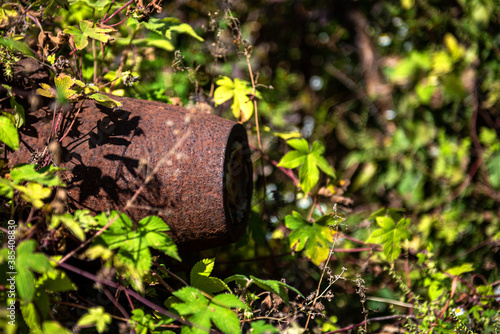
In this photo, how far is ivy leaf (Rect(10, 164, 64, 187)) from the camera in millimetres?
1236

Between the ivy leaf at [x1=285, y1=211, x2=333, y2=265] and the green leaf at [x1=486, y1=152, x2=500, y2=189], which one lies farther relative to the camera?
the green leaf at [x1=486, y1=152, x2=500, y2=189]

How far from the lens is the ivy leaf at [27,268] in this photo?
1035 millimetres

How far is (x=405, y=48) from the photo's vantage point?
12.4ft

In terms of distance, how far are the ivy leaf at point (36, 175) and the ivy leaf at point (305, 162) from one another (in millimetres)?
1069

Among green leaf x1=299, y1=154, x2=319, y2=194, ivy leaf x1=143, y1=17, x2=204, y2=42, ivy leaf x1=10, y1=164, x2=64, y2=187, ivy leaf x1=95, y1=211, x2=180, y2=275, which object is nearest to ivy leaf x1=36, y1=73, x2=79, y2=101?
ivy leaf x1=10, y1=164, x2=64, y2=187

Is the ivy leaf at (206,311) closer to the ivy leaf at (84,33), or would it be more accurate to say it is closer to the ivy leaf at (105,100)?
the ivy leaf at (105,100)

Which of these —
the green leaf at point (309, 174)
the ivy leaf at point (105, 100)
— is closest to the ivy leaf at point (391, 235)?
the green leaf at point (309, 174)

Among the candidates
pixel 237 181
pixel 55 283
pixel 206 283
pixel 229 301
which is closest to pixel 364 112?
pixel 237 181

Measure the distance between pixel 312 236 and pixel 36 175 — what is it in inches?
45.9

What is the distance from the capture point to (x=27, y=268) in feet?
3.45

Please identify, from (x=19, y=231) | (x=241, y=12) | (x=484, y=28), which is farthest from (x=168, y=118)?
(x=484, y=28)

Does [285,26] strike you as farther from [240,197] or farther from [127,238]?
[127,238]

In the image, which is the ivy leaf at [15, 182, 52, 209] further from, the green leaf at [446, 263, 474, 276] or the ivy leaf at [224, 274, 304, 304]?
the green leaf at [446, 263, 474, 276]

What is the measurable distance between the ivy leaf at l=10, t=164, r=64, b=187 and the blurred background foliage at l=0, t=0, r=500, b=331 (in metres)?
0.76
